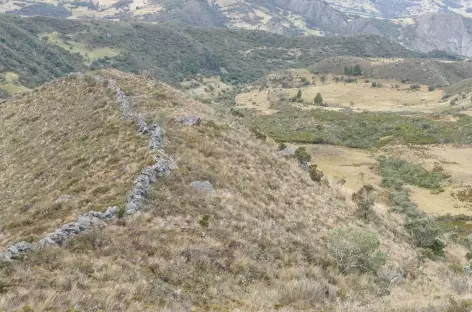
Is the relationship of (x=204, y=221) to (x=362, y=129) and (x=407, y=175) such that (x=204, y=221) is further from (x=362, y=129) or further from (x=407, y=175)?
(x=362, y=129)

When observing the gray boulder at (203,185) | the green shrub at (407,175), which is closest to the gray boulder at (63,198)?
the gray boulder at (203,185)

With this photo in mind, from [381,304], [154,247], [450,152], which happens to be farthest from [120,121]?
[450,152]

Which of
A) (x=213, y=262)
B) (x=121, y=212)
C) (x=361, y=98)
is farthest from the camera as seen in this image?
(x=361, y=98)

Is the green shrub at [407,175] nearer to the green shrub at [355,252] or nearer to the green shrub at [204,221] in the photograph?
the green shrub at [355,252]

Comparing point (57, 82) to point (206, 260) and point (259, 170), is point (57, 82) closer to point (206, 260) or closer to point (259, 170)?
point (259, 170)

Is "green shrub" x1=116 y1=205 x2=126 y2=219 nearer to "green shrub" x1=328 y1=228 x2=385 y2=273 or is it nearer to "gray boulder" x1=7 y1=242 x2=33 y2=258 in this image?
"gray boulder" x1=7 y1=242 x2=33 y2=258

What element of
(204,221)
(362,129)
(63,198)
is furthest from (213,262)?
(362,129)
